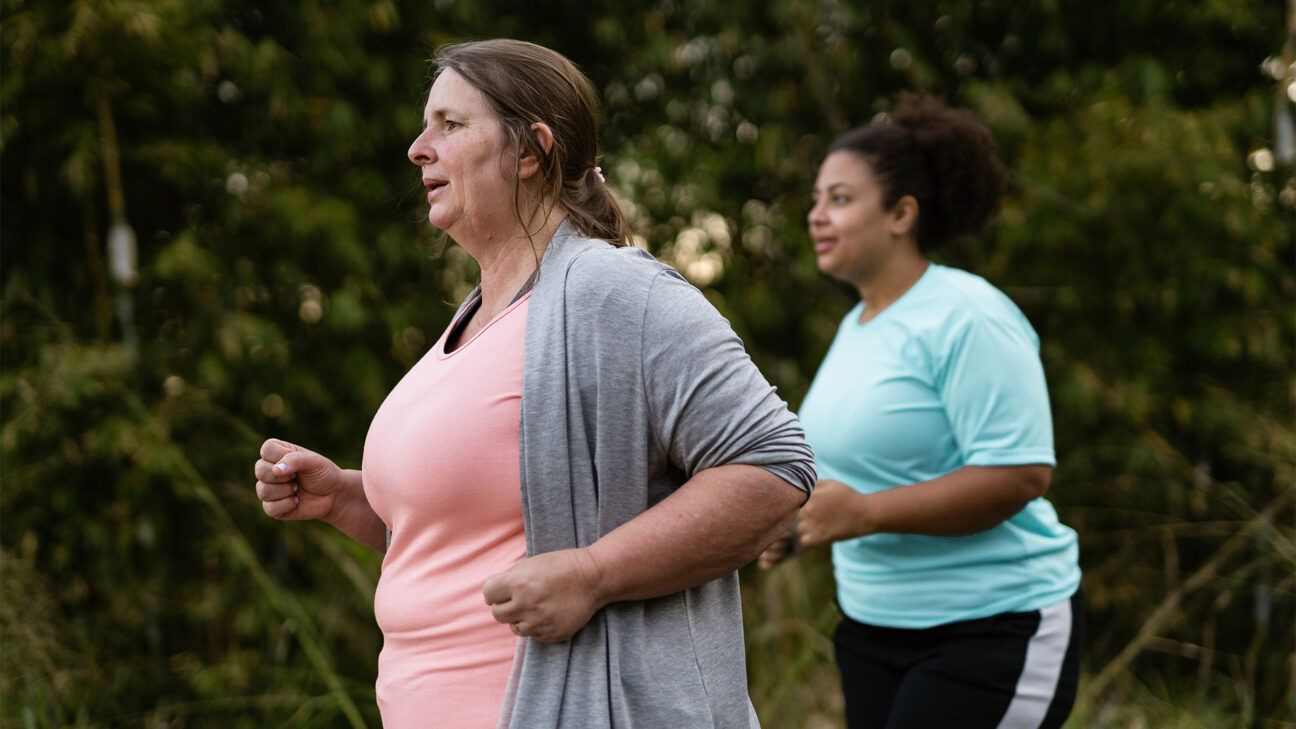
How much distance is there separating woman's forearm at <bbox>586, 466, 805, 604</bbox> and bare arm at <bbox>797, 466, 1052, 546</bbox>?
725mm

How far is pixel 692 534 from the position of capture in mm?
1163

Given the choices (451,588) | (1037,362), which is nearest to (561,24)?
(1037,362)

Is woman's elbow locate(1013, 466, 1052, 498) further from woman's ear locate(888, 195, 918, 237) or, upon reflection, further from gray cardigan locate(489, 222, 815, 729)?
gray cardigan locate(489, 222, 815, 729)

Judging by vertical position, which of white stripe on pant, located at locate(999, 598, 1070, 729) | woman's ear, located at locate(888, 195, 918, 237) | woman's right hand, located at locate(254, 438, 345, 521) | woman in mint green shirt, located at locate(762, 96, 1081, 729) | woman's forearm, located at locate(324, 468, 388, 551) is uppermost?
woman's ear, located at locate(888, 195, 918, 237)

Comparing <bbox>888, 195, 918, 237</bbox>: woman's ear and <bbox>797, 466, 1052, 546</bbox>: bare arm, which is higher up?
<bbox>888, 195, 918, 237</bbox>: woman's ear

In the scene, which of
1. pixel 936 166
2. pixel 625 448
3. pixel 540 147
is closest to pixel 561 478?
pixel 625 448

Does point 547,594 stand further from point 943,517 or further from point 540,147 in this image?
point 943,517

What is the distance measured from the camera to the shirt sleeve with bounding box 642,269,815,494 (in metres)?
1.18

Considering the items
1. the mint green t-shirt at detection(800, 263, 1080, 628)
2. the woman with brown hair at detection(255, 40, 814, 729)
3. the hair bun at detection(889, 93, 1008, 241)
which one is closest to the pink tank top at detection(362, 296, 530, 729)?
the woman with brown hair at detection(255, 40, 814, 729)

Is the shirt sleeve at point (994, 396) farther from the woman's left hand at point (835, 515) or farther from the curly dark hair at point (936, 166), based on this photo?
the curly dark hair at point (936, 166)

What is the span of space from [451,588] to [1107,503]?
12.0 feet

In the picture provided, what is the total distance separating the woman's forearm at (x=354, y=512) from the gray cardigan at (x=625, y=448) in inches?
16.9

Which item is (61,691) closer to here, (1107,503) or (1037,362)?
(1037,362)

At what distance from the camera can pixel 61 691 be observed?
113 inches
